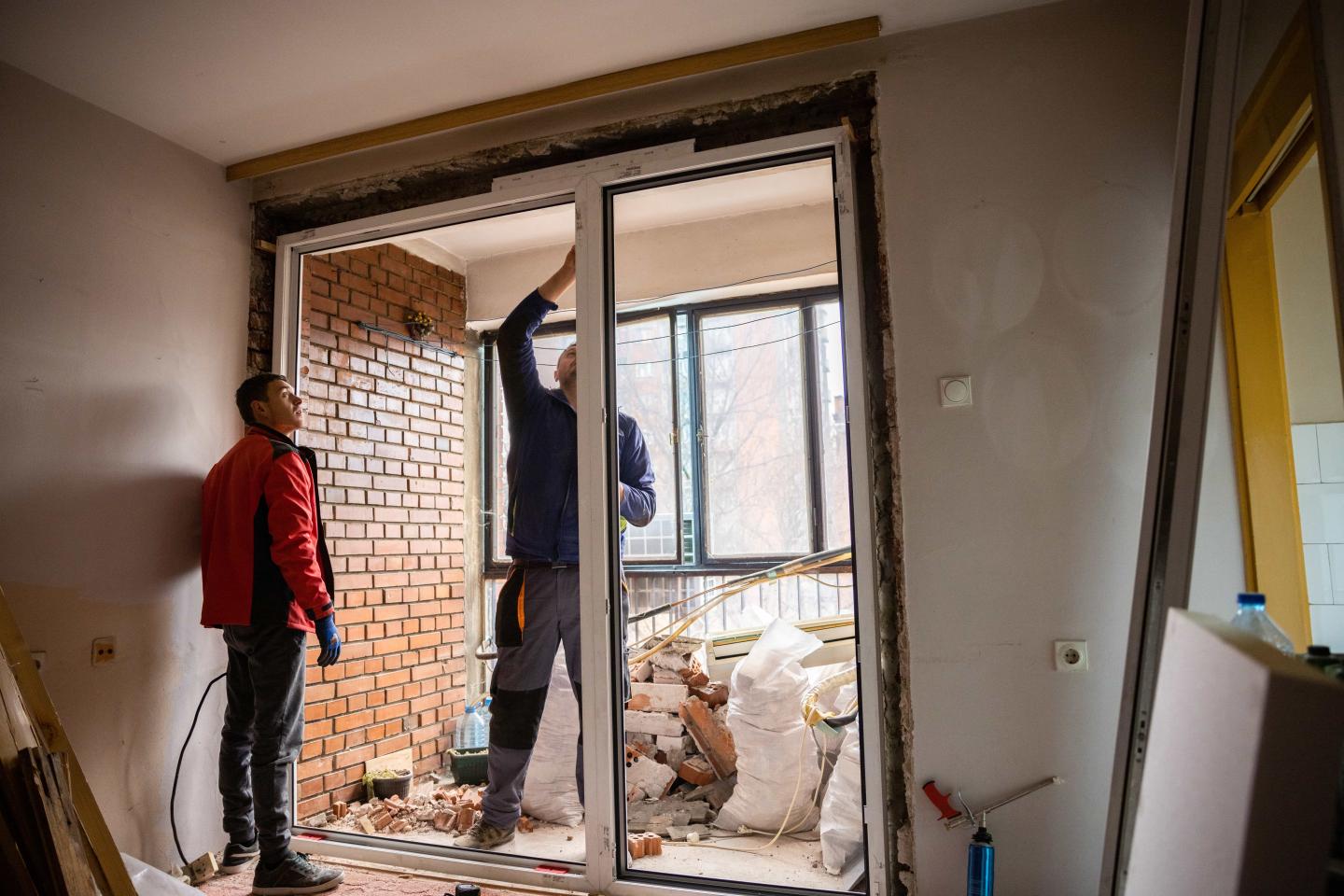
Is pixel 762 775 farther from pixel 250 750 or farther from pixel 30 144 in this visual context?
pixel 30 144

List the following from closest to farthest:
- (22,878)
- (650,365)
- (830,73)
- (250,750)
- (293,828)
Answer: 1. (22,878)
2. (830,73)
3. (250,750)
4. (293,828)
5. (650,365)

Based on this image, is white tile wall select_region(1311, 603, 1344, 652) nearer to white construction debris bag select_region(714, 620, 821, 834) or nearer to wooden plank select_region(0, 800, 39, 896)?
white construction debris bag select_region(714, 620, 821, 834)

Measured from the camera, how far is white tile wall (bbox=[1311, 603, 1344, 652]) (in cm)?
140

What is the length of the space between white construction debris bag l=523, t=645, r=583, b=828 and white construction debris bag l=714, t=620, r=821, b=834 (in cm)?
61

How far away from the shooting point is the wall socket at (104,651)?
2480 mm

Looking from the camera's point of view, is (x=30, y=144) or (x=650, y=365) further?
(x=650, y=365)

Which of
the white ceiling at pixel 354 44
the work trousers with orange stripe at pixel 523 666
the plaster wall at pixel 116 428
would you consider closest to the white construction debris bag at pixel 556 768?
the work trousers with orange stripe at pixel 523 666

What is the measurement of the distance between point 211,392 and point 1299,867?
10.5ft

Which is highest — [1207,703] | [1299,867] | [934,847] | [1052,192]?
[1052,192]

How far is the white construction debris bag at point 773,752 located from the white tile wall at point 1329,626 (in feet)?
5.70

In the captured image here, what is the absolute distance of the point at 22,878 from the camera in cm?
143

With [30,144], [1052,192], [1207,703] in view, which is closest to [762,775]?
[1052,192]

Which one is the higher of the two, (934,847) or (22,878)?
(22,878)

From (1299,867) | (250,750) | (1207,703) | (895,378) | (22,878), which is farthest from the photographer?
(250,750)
